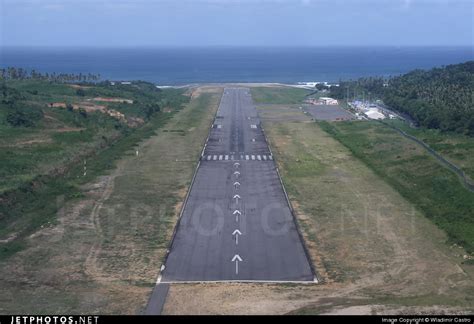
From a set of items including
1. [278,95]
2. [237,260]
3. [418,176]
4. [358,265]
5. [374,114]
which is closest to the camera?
[358,265]

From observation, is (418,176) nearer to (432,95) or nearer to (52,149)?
(52,149)

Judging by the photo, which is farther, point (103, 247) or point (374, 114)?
point (374, 114)

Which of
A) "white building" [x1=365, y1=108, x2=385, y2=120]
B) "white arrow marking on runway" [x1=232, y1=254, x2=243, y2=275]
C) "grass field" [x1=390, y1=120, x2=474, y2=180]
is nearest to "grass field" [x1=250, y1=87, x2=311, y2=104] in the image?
"white building" [x1=365, y1=108, x2=385, y2=120]

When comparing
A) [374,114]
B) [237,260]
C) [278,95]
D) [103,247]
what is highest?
[374,114]

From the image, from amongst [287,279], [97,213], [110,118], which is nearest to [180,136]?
[110,118]

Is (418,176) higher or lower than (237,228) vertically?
higher

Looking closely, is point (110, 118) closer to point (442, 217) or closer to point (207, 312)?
Result: point (442, 217)

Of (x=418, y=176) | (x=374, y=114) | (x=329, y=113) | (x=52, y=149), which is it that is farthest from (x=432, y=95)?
(x=52, y=149)

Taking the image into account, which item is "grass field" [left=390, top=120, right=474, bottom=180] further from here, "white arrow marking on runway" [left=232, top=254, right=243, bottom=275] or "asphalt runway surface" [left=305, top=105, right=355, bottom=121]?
"white arrow marking on runway" [left=232, top=254, right=243, bottom=275]
